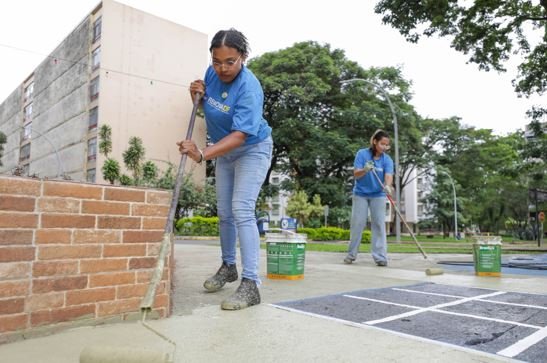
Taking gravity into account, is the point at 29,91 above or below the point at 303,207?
above

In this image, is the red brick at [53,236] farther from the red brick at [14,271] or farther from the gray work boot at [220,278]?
the gray work boot at [220,278]

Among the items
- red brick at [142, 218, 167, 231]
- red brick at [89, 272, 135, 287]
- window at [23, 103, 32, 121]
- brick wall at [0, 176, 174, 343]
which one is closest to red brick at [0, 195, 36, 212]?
brick wall at [0, 176, 174, 343]

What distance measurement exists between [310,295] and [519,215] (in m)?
45.0

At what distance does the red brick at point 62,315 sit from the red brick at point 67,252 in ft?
0.76

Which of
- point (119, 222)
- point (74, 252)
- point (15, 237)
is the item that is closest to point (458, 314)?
point (119, 222)

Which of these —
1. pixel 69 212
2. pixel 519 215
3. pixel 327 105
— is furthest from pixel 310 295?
pixel 519 215

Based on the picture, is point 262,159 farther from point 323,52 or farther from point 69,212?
point 323,52

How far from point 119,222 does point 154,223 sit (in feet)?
0.64

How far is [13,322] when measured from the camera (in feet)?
5.77

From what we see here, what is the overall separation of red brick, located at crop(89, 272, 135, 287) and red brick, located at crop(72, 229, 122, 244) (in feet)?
0.53

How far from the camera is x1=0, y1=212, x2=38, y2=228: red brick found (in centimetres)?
175

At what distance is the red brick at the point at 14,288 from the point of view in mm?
1730

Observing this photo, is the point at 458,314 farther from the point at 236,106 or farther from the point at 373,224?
the point at 373,224

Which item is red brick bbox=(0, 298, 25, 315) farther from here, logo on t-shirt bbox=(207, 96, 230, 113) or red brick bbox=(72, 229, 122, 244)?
logo on t-shirt bbox=(207, 96, 230, 113)
